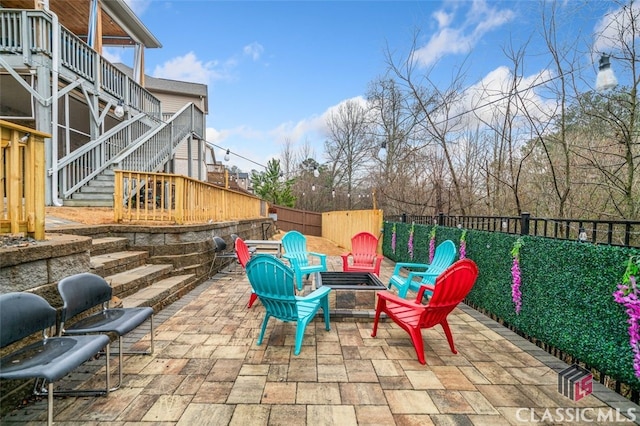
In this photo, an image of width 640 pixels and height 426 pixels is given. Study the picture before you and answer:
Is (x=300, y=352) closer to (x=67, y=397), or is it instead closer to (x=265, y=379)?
(x=265, y=379)

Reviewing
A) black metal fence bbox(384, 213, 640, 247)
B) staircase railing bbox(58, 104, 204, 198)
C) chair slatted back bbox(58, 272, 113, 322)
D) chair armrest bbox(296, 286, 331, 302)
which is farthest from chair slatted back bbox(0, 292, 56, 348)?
staircase railing bbox(58, 104, 204, 198)

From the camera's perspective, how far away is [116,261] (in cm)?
394

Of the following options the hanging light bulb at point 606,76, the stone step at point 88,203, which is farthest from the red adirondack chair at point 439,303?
the stone step at point 88,203

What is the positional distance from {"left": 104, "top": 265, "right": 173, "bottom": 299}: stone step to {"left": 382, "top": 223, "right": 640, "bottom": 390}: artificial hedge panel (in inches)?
169

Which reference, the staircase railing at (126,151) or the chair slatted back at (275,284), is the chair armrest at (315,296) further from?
the staircase railing at (126,151)

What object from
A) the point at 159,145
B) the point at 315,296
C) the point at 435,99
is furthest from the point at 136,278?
the point at 435,99

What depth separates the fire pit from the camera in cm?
364

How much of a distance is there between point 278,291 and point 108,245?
2.95 m

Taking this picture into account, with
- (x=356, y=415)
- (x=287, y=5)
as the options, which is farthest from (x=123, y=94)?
(x=356, y=415)

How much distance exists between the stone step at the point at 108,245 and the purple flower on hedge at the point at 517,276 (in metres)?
4.93

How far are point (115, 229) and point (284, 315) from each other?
3.44 meters

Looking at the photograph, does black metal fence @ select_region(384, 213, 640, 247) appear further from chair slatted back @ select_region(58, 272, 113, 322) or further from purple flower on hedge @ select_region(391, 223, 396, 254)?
chair slatted back @ select_region(58, 272, 113, 322)

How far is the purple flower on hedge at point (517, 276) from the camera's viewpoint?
10.8 feet

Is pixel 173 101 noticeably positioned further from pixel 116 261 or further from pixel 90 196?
pixel 116 261
